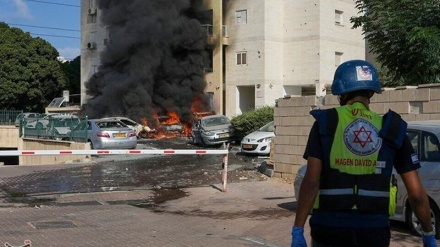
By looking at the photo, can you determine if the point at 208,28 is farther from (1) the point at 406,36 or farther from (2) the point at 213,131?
(1) the point at 406,36

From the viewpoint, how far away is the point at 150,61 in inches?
1513

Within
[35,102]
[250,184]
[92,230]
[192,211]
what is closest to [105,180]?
[250,184]

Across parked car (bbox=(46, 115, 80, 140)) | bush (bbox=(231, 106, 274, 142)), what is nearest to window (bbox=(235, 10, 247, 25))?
bush (bbox=(231, 106, 274, 142))

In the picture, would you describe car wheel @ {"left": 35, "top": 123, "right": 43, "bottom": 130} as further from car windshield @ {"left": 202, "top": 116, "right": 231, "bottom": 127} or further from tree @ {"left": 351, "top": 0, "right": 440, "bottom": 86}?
tree @ {"left": 351, "top": 0, "right": 440, "bottom": 86}

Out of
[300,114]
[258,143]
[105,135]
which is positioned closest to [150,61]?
[105,135]

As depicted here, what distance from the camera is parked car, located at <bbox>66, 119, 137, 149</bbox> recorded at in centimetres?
2239

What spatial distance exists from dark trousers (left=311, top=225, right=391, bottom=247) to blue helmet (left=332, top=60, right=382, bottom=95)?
0.73 metres

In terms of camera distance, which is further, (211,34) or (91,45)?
(91,45)

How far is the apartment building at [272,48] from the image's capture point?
38375 mm

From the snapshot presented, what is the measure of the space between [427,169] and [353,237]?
17.2ft

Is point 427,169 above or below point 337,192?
below

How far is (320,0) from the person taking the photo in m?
37.9

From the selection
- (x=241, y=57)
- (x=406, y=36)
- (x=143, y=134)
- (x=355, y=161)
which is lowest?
(x=143, y=134)

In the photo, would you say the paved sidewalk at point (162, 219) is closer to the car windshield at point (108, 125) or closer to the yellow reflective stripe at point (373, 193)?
the yellow reflective stripe at point (373, 193)
